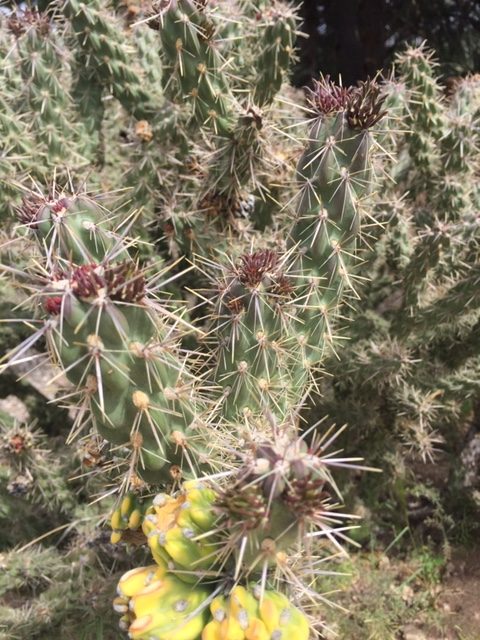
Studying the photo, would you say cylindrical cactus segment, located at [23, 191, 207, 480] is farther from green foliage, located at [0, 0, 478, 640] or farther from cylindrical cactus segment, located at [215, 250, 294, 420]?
cylindrical cactus segment, located at [215, 250, 294, 420]

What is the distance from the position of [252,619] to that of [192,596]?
0.50ft

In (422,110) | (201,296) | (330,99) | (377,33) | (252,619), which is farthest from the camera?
(377,33)

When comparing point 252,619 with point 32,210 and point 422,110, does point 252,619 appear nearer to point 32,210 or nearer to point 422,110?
point 32,210

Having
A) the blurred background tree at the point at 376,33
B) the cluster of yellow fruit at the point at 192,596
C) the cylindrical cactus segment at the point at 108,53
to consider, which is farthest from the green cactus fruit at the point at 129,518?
the blurred background tree at the point at 376,33

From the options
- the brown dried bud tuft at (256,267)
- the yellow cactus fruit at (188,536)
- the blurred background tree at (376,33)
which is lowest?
the yellow cactus fruit at (188,536)

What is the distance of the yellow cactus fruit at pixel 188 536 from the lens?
1201 mm

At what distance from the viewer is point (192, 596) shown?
3.95 ft

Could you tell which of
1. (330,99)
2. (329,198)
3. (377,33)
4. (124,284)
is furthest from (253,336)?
(377,33)

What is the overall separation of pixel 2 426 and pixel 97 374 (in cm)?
156

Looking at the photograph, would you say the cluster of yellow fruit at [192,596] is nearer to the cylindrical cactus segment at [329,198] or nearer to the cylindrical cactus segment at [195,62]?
the cylindrical cactus segment at [329,198]

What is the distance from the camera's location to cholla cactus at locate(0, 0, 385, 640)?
1151 mm

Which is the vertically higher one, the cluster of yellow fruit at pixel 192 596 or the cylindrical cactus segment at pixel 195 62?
the cylindrical cactus segment at pixel 195 62

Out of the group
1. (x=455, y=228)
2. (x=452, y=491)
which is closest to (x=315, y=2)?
(x=455, y=228)

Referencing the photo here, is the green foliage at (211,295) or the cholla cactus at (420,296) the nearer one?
the green foliage at (211,295)
